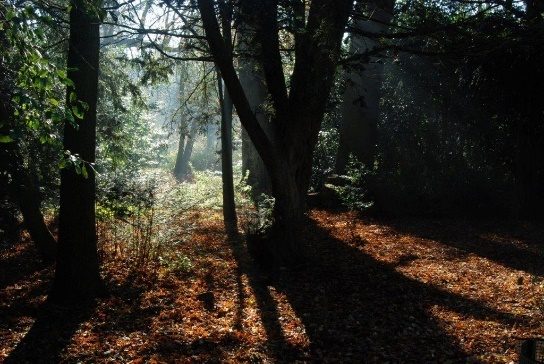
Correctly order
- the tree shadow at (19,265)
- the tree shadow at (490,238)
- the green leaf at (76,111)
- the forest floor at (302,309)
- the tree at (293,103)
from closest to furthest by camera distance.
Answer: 1. the green leaf at (76,111)
2. the forest floor at (302,309)
3. the tree at (293,103)
4. the tree shadow at (19,265)
5. the tree shadow at (490,238)

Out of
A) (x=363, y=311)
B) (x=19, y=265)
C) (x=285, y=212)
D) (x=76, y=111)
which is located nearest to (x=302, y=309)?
(x=363, y=311)

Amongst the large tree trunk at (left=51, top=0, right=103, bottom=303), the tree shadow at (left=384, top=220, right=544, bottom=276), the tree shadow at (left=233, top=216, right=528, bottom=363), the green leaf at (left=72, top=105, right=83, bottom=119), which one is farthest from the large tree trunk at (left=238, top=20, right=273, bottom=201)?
the green leaf at (left=72, top=105, right=83, bottom=119)

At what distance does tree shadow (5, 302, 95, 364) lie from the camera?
4719mm

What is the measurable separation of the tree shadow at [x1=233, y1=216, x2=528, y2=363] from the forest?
1.2 inches

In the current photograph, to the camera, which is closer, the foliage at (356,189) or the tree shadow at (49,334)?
the tree shadow at (49,334)

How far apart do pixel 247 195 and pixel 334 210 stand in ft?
10.0

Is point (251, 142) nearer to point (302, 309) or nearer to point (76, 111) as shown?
point (302, 309)

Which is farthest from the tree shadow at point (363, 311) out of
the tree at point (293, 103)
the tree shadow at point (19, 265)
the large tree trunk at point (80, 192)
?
the tree shadow at point (19, 265)

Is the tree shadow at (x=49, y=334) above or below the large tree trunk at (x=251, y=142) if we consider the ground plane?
below

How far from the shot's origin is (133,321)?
5.66 metres

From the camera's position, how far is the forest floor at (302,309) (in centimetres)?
485

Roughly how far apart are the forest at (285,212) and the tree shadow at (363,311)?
0.03 meters

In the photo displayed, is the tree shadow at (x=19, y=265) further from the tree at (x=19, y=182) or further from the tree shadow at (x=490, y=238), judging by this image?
the tree shadow at (x=490, y=238)

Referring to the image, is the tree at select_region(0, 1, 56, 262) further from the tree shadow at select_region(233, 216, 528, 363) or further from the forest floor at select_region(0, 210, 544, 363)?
the tree shadow at select_region(233, 216, 528, 363)
